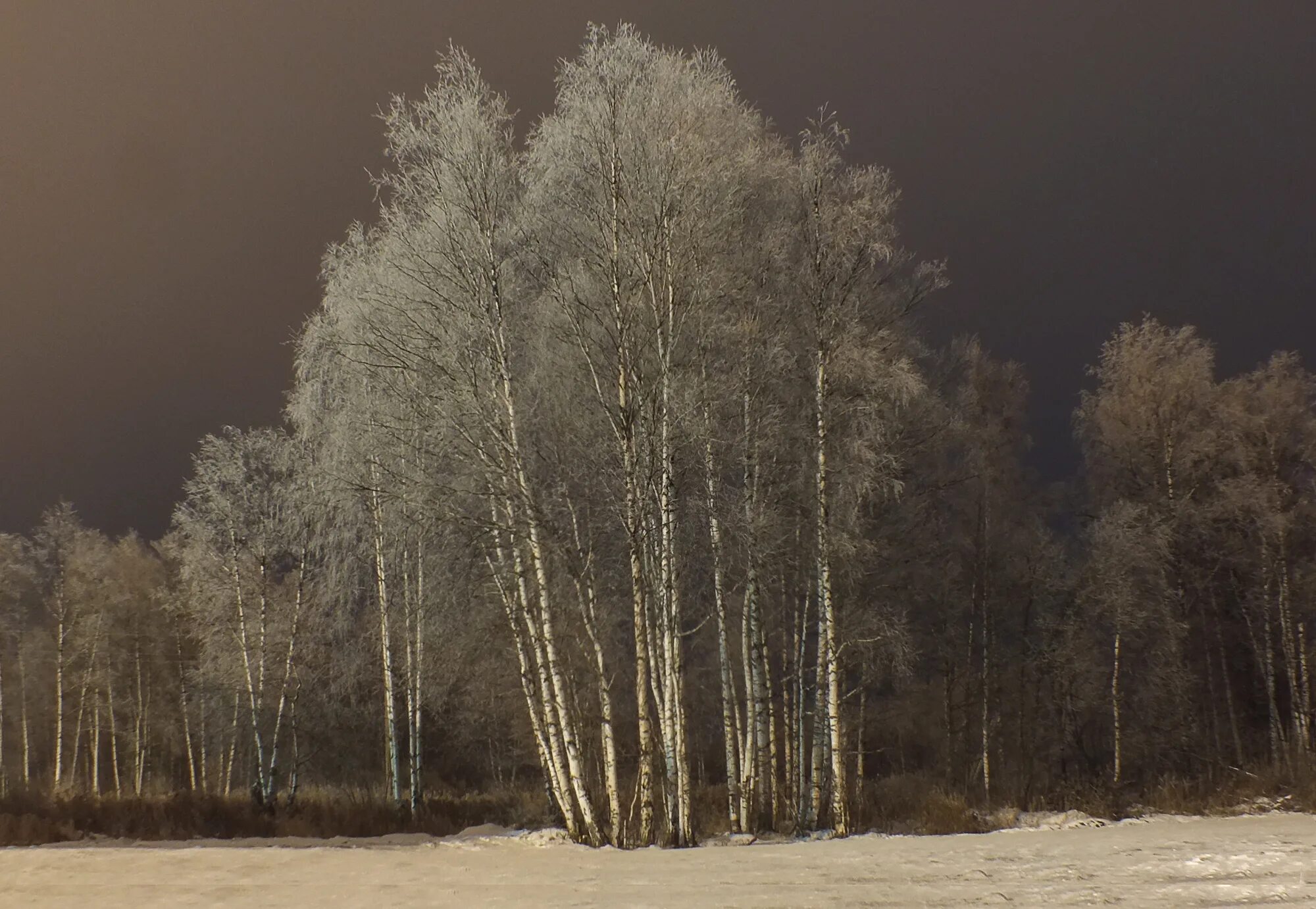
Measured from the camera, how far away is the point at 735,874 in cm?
694

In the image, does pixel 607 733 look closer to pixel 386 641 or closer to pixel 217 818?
pixel 386 641

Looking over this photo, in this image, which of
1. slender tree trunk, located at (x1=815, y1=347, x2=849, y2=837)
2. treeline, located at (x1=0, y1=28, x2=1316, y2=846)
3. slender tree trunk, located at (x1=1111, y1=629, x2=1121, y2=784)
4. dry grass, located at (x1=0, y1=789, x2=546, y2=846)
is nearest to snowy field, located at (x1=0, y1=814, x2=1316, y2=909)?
slender tree trunk, located at (x1=815, y1=347, x2=849, y2=837)

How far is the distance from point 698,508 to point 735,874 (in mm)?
5607

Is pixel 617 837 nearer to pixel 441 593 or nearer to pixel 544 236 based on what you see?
pixel 441 593

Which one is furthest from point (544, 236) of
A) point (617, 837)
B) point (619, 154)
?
point (617, 837)

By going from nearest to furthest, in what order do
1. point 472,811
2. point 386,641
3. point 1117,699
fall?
point 386,641 < point 472,811 < point 1117,699

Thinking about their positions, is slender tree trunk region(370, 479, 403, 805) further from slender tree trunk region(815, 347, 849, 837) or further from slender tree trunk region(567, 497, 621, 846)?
slender tree trunk region(815, 347, 849, 837)

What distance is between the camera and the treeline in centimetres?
1170

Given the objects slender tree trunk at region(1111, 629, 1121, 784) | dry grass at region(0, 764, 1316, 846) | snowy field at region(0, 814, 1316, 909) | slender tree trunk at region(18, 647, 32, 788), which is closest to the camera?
snowy field at region(0, 814, 1316, 909)

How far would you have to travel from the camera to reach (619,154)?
11648mm

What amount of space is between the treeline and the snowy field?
295 cm

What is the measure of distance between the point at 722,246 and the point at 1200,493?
1491 cm

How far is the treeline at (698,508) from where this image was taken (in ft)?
38.4

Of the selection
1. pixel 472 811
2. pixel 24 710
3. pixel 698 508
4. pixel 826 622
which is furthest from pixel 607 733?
pixel 24 710
